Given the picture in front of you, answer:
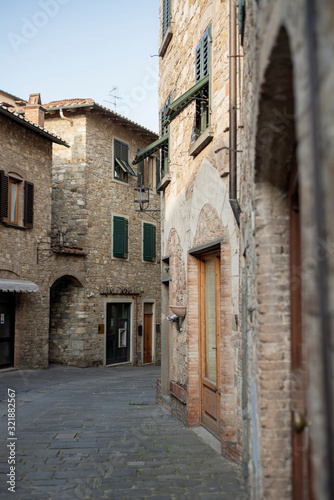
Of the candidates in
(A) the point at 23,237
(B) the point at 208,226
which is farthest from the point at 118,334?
(B) the point at 208,226

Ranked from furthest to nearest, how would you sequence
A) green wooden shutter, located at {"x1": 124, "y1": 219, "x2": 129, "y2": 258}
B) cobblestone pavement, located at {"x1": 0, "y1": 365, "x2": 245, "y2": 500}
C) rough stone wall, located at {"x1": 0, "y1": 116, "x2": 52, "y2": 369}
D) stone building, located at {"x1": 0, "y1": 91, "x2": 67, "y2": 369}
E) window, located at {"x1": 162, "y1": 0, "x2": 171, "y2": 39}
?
green wooden shutter, located at {"x1": 124, "y1": 219, "x2": 129, "y2": 258}
rough stone wall, located at {"x1": 0, "y1": 116, "x2": 52, "y2": 369}
stone building, located at {"x1": 0, "y1": 91, "x2": 67, "y2": 369}
window, located at {"x1": 162, "y1": 0, "x2": 171, "y2": 39}
cobblestone pavement, located at {"x1": 0, "y1": 365, "x2": 245, "y2": 500}

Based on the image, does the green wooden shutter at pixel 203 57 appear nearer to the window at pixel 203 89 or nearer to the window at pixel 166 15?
the window at pixel 203 89

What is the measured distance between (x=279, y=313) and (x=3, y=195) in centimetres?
1172

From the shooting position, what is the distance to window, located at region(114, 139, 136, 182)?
18.8 meters

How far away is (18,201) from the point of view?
48.3ft

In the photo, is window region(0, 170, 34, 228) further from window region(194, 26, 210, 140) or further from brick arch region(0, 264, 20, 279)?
window region(194, 26, 210, 140)

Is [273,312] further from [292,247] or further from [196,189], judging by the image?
[196,189]

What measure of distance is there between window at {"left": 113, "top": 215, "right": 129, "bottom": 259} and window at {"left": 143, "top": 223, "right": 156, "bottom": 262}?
114cm

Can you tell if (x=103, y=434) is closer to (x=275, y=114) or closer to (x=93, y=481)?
(x=93, y=481)

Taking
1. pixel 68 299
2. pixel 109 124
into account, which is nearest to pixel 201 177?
pixel 68 299

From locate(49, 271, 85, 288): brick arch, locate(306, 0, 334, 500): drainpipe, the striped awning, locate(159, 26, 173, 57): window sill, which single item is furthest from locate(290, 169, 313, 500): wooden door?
locate(49, 271, 85, 288): brick arch

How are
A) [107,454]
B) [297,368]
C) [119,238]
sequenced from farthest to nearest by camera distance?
[119,238] < [107,454] < [297,368]

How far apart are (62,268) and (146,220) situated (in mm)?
4914

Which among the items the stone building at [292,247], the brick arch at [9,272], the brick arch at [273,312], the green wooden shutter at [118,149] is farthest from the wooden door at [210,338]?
the green wooden shutter at [118,149]
